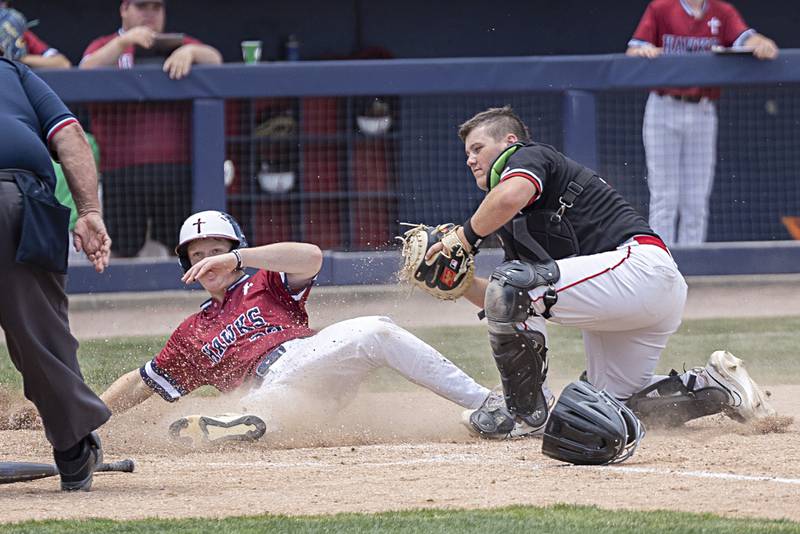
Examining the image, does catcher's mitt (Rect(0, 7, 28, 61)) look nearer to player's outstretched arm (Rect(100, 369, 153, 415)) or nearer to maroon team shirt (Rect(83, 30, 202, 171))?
maroon team shirt (Rect(83, 30, 202, 171))

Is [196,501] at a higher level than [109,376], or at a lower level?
higher

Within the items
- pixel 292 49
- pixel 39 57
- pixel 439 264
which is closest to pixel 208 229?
pixel 439 264

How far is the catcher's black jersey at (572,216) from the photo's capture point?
17.3ft

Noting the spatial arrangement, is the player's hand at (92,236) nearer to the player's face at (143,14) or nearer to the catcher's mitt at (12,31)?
the catcher's mitt at (12,31)

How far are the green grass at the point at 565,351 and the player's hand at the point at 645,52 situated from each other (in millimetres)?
1896

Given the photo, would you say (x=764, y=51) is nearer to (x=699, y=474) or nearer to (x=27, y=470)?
(x=699, y=474)

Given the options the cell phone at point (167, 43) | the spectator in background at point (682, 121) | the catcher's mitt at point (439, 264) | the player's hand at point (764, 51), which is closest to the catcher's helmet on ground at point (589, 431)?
the catcher's mitt at point (439, 264)

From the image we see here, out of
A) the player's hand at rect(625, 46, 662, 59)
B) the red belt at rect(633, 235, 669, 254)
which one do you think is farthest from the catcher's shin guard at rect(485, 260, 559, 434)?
the player's hand at rect(625, 46, 662, 59)

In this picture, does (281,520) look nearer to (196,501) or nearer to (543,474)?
(196,501)

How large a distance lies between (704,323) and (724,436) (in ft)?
11.1

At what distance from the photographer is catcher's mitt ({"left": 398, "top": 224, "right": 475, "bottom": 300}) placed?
543 centimetres

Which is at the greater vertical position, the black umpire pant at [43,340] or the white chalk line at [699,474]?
the black umpire pant at [43,340]

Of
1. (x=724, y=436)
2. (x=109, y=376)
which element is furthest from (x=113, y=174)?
(x=724, y=436)

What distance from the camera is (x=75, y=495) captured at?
4266 millimetres
